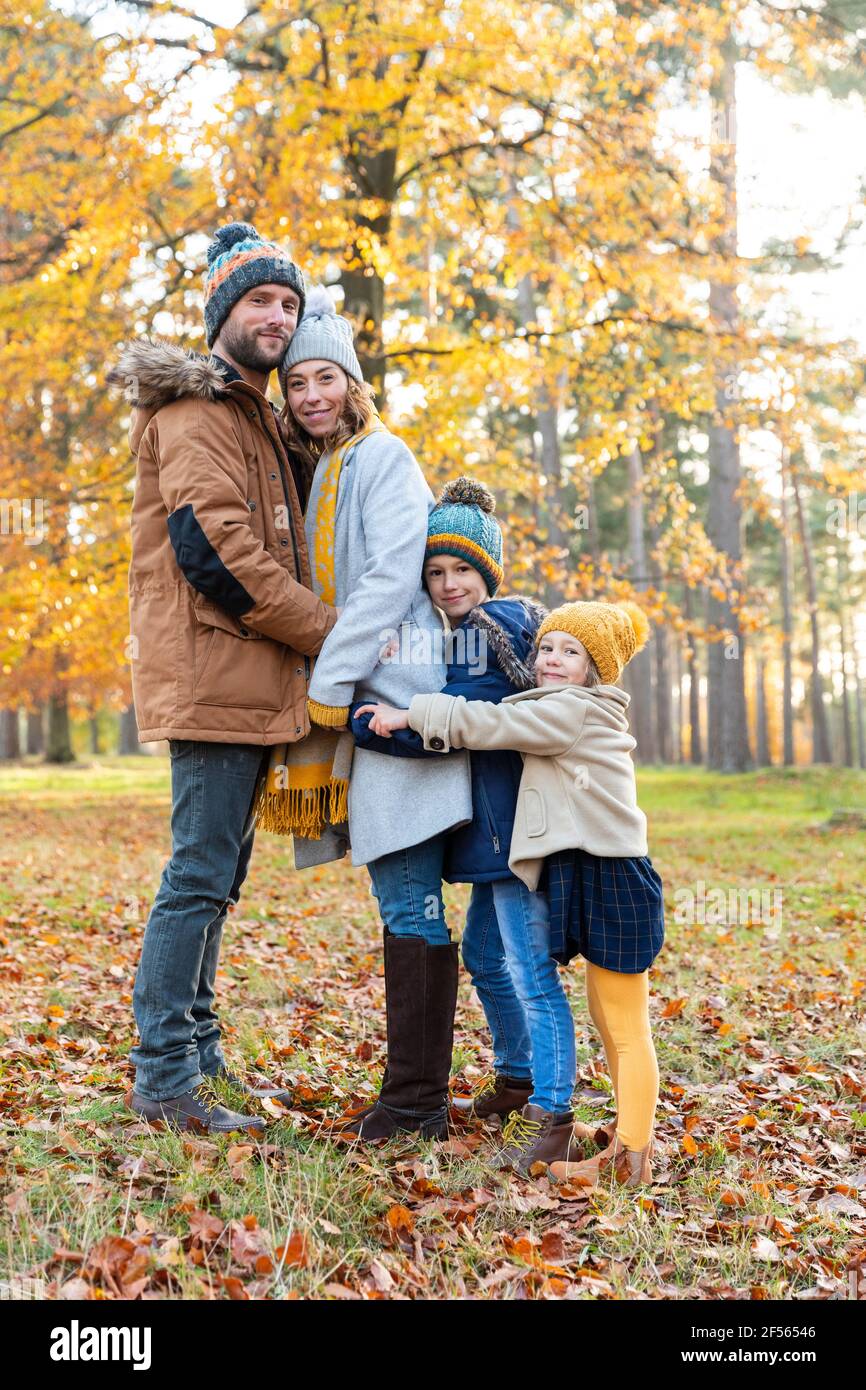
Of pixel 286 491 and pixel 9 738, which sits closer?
pixel 286 491

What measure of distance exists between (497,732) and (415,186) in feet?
35.1

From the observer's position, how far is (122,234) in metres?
9.48

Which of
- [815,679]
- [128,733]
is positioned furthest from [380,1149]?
[128,733]

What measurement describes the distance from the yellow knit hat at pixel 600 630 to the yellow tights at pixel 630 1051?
94cm

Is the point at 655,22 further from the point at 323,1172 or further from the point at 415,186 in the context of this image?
the point at 323,1172

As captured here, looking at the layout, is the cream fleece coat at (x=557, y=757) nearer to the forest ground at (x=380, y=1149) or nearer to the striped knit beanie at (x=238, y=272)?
the forest ground at (x=380, y=1149)

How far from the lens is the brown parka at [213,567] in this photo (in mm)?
3455

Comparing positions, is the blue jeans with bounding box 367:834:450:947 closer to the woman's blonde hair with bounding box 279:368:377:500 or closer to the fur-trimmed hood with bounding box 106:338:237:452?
the woman's blonde hair with bounding box 279:368:377:500

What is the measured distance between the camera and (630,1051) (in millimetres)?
3332

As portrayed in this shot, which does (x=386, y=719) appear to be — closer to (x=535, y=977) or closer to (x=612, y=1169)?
(x=535, y=977)

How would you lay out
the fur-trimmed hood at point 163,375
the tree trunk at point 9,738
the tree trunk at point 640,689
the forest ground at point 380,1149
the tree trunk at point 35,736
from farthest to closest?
the tree trunk at point 35,736 < the tree trunk at point 9,738 < the tree trunk at point 640,689 < the fur-trimmed hood at point 163,375 < the forest ground at point 380,1149

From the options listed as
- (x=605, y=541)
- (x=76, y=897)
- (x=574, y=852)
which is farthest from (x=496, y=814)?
(x=605, y=541)

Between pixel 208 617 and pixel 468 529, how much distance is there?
0.87m

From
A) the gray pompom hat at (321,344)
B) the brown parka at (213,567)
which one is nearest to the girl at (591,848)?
the brown parka at (213,567)
